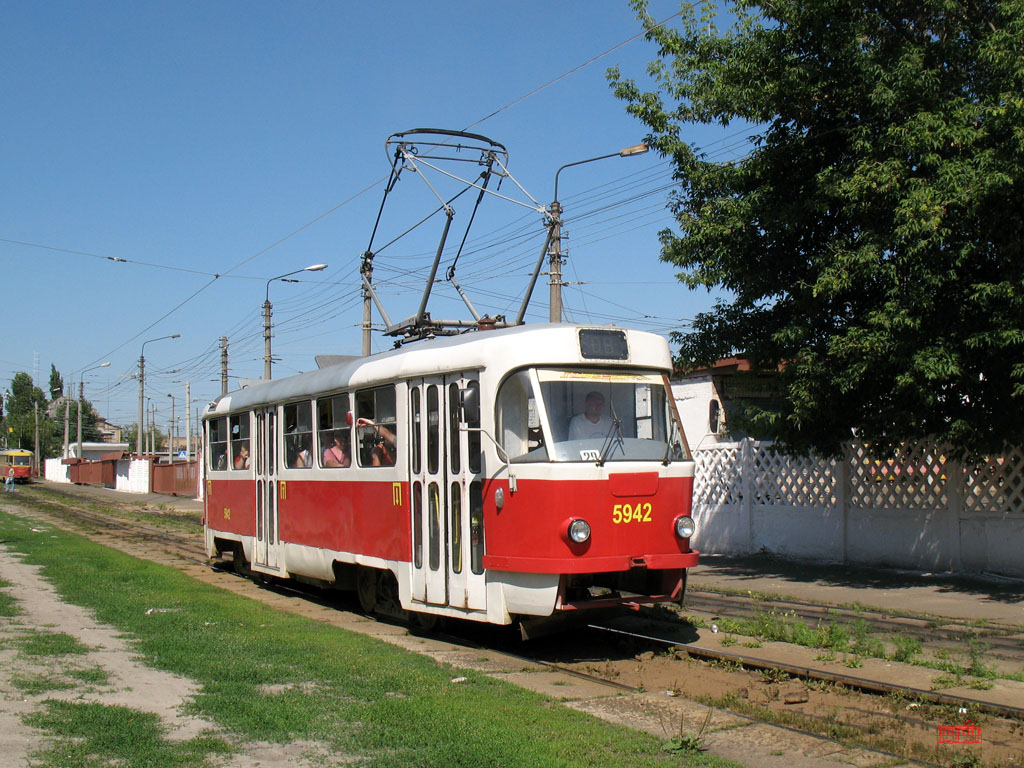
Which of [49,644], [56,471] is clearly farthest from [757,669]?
[56,471]

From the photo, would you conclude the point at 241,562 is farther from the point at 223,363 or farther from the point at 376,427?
the point at 223,363

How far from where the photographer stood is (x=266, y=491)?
47.4ft

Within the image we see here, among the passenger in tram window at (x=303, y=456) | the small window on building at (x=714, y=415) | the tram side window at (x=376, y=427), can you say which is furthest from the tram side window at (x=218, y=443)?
the small window on building at (x=714, y=415)

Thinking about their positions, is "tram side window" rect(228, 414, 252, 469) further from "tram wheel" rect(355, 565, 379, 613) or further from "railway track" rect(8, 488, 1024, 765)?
"tram wheel" rect(355, 565, 379, 613)

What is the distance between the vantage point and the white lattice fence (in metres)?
12.7

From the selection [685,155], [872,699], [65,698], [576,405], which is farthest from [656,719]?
[685,155]

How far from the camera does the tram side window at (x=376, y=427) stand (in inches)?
421

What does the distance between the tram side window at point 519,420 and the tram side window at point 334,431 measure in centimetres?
316

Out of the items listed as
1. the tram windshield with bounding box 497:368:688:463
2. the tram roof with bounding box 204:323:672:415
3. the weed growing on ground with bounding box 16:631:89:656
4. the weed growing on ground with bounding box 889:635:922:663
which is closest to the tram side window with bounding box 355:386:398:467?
the tram roof with bounding box 204:323:672:415

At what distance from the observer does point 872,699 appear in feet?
24.2

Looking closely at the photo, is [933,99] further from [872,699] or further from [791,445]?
[872,699]

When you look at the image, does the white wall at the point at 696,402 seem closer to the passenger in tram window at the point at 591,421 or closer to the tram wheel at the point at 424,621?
the tram wheel at the point at 424,621

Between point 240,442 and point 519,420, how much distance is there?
8155 millimetres

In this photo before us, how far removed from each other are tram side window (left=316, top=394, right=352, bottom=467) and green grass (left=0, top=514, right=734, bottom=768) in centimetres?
207
